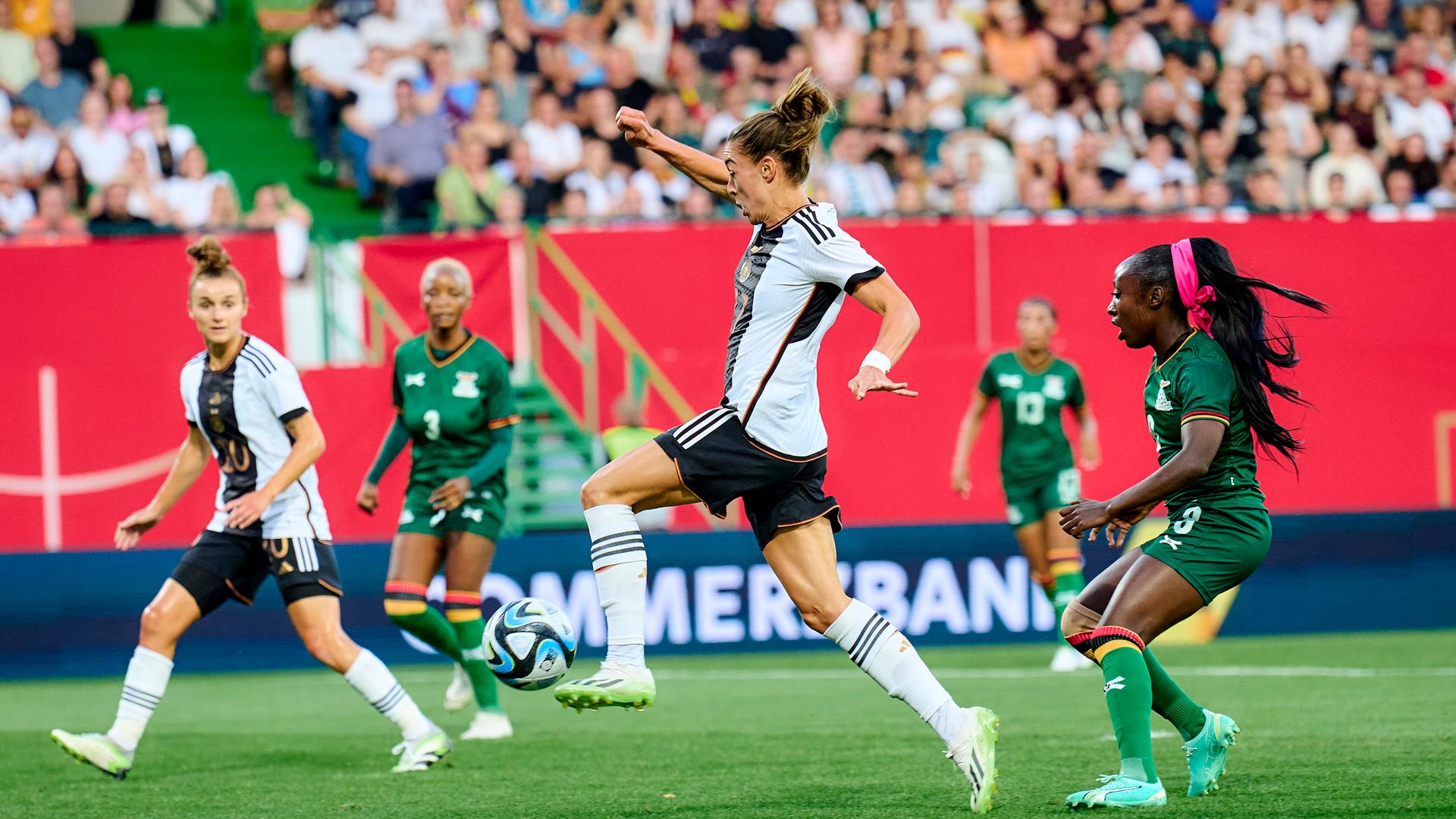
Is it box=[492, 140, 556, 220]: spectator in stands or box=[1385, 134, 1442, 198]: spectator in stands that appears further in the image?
box=[1385, 134, 1442, 198]: spectator in stands

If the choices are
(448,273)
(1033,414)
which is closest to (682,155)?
(448,273)

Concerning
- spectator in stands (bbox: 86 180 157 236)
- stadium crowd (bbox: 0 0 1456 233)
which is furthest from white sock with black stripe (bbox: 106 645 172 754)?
stadium crowd (bbox: 0 0 1456 233)

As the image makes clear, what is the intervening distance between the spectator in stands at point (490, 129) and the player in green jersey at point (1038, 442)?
22.6ft

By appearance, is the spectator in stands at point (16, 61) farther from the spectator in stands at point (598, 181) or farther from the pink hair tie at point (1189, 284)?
the pink hair tie at point (1189, 284)

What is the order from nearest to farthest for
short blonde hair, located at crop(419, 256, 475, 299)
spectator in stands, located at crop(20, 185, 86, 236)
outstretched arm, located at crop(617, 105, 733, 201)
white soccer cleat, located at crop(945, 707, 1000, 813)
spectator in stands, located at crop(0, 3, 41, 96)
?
white soccer cleat, located at crop(945, 707, 1000, 813) < outstretched arm, located at crop(617, 105, 733, 201) < short blonde hair, located at crop(419, 256, 475, 299) < spectator in stands, located at crop(20, 185, 86, 236) < spectator in stands, located at crop(0, 3, 41, 96)

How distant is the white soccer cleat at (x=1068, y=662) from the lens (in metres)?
11.7

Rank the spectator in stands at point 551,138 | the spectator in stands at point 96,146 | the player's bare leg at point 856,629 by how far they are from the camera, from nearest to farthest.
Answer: the player's bare leg at point 856,629
the spectator in stands at point 96,146
the spectator in stands at point 551,138

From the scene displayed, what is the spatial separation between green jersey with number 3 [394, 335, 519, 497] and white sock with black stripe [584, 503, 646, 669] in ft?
10.2

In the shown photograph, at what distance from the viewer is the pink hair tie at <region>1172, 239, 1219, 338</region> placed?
6.06 meters

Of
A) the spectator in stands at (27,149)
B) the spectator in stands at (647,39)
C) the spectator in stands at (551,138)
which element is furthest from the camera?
the spectator in stands at (647,39)

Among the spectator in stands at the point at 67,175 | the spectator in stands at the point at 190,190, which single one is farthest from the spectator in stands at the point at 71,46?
the spectator in stands at the point at 190,190

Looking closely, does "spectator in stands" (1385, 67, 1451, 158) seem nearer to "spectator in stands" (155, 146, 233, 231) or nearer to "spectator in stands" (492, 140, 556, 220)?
"spectator in stands" (492, 140, 556, 220)

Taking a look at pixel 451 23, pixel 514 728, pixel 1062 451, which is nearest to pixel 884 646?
pixel 514 728

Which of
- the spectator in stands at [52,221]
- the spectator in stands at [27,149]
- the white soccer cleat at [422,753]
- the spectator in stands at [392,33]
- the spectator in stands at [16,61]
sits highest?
the spectator in stands at [392,33]
